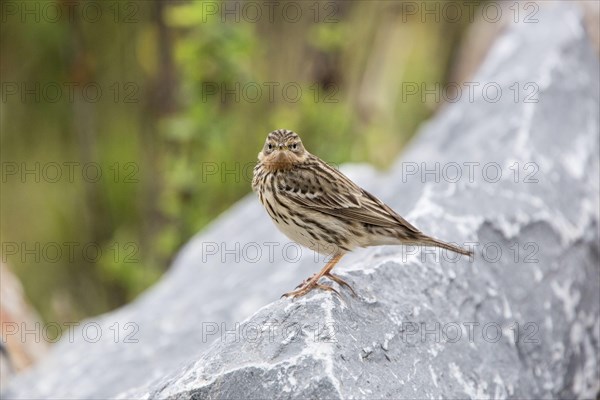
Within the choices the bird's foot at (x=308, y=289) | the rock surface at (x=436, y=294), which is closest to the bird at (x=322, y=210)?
the rock surface at (x=436, y=294)

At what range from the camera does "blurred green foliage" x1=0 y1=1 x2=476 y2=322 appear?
9.34 m

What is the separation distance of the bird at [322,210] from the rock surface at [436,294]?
0.17 metres

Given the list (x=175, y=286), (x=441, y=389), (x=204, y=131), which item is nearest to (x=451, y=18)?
(x=204, y=131)

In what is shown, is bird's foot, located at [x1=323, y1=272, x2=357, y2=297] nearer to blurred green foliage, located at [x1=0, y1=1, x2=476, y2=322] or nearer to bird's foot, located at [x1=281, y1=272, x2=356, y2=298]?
bird's foot, located at [x1=281, y1=272, x2=356, y2=298]

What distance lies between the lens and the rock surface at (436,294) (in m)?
3.72

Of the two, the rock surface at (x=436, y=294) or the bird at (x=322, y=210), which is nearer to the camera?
the rock surface at (x=436, y=294)

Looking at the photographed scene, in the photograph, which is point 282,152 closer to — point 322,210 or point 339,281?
point 322,210

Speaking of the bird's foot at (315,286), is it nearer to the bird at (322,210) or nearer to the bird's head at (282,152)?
the bird at (322,210)

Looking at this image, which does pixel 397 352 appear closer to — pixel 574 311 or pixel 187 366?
pixel 187 366

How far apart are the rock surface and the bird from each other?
170 mm

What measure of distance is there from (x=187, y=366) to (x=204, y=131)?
199 inches

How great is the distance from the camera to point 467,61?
10766mm

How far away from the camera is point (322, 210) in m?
4.58

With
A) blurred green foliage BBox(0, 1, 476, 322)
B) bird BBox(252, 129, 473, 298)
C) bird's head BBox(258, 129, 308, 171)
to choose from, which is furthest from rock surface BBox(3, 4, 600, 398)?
blurred green foliage BBox(0, 1, 476, 322)
